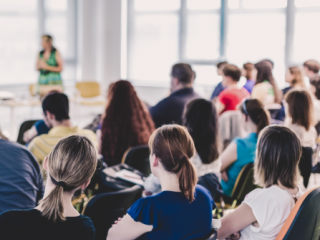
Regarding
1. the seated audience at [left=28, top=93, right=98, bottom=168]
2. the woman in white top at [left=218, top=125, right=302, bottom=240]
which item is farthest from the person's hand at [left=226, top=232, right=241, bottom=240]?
the seated audience at [left=28, top=93, right=98, bottom=168]

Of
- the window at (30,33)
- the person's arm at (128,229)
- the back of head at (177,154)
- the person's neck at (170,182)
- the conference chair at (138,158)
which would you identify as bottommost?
the conference chair at (138,158)

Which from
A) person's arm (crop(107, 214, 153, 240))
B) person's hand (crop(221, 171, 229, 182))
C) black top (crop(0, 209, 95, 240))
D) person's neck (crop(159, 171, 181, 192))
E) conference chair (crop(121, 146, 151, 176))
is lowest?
person's hand (crop(221, 171, 229, 182))

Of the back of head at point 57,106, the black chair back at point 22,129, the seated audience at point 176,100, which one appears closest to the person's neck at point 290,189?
the back of head at point 57,106

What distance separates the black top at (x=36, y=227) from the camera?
4.05 ft

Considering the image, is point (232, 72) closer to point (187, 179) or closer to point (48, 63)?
point (48, 63)

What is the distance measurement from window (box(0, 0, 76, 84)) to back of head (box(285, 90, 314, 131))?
222 inches

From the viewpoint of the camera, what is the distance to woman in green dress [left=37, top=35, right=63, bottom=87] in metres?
6.39

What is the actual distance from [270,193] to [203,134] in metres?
0.79

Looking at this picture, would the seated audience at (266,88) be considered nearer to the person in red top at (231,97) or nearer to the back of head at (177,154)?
the person in red top at (231,97)

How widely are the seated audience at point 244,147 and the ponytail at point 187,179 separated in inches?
45.8

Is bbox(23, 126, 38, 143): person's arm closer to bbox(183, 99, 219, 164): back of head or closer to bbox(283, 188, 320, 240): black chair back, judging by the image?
bbox(183, 99, 219, 164): back of head

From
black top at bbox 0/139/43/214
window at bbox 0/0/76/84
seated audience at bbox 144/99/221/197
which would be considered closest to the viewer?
black top at bbox 0/139/43/214

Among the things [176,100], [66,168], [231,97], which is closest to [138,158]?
[176,100]

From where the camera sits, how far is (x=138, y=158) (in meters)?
2.70
